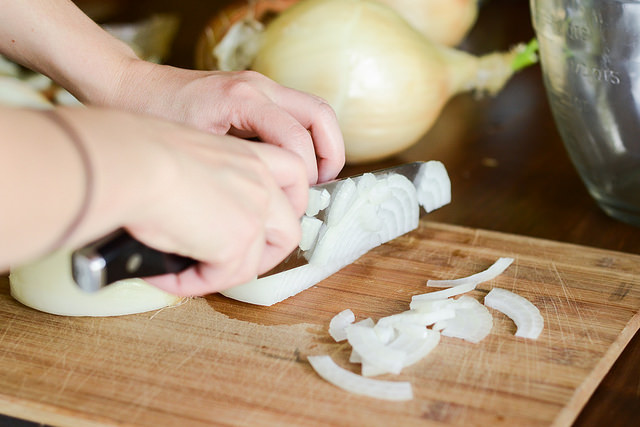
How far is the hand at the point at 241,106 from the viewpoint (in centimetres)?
102

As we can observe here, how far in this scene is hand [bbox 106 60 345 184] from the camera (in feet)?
3.36

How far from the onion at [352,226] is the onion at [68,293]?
121 mm

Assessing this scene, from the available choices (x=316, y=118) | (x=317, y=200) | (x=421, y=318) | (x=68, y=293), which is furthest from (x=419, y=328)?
(x=68, y=293)

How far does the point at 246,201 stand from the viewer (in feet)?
2.46

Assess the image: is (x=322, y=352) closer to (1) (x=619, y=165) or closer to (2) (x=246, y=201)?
(2) (x=246, y=201)

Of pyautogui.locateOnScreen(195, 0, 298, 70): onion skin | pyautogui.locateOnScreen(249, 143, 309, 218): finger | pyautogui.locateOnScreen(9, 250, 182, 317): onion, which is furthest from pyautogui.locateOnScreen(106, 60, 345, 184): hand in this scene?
pyautogui.locateOnScreen(195, 0, 298, 70): onion skin

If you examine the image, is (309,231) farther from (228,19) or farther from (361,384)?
(228,19)

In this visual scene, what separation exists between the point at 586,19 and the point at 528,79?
0.95m

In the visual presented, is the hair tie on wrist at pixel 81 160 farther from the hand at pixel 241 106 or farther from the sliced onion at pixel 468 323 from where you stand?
the sliced onion at pixel 468 323

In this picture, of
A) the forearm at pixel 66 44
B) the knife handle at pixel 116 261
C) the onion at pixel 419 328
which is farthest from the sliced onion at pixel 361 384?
the forearm at pixel 66 44

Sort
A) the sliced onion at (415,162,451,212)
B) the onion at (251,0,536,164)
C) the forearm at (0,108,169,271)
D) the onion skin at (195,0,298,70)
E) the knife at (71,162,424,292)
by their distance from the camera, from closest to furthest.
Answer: the forearm at (0,108,169,271) → the knife at (71,162,424,292) → the sliced onion at (415,162,451,212) → the onion at (251,0,536,164) → the onion skin at (195,0,298,70)

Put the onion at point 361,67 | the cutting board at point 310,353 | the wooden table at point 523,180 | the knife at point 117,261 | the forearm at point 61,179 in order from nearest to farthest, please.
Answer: the forearm at point 61,179, the knife at point 117,261, the cutting board at point 310,353, the wooden table at point 523,180, the onion at point 361,67

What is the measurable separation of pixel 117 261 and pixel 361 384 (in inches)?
12.5

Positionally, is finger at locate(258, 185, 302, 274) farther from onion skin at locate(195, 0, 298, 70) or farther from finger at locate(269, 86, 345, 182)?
onion skin at locate(195, 0, 298, 70)
